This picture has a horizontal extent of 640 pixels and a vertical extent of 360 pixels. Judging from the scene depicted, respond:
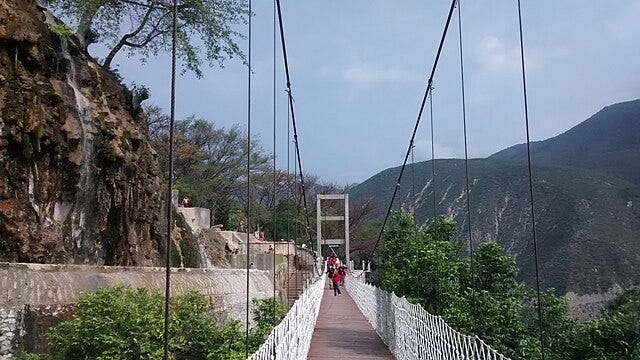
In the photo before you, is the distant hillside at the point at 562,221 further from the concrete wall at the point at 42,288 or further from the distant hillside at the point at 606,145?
the concrete wall at the point at 42,288

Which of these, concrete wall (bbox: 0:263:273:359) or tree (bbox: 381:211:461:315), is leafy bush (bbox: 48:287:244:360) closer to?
concrete wall (bbox: 0:263:273:359)

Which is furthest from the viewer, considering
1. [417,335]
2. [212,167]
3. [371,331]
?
[212,167]

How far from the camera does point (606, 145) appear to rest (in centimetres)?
2780

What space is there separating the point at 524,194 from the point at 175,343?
21883mm

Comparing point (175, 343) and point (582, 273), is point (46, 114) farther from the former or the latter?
point (582, 273)

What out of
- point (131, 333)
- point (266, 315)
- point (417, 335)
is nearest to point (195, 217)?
point (266, 315)

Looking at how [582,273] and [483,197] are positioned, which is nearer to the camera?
[582,273]

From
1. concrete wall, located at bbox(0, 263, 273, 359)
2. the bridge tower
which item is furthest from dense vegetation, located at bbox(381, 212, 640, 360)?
the bridge tower

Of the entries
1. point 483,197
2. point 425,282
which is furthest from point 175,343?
point 483,197

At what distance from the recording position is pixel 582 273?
58.7 ft

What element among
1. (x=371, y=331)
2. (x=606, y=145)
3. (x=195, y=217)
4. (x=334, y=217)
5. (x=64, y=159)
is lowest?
(x=371, y=331)

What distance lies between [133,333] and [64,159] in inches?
158

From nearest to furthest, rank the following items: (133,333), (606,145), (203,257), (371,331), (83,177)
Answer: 1. (133,333)
2. (83,177)
3. (371,331)
4. (203,257)
5. (606,145)

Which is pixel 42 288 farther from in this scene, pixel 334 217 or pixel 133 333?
pixel 334 217
